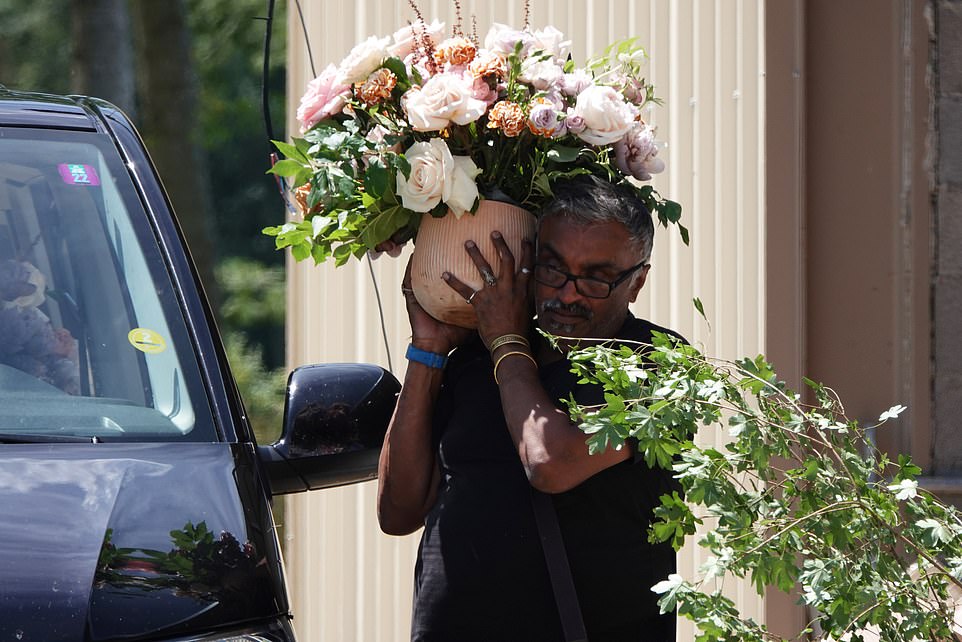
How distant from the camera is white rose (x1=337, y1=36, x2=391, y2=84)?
9.22ft

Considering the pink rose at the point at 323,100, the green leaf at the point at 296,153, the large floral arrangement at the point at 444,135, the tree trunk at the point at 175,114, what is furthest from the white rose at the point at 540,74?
the tree trunk at the point at 175,114

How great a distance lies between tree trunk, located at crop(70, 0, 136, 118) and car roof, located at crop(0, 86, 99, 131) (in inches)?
245

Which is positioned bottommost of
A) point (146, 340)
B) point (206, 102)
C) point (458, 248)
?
point (146, 340)

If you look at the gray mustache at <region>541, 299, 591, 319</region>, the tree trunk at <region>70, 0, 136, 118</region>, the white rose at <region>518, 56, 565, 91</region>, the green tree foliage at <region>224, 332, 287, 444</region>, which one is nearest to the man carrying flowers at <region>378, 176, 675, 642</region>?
the gray mustache at <region>541, 299, 591, 319</region>

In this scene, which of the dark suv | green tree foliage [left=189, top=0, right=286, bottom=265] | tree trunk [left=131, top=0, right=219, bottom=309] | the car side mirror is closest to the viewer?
the dark suv

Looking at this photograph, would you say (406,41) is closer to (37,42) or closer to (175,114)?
(175,114)

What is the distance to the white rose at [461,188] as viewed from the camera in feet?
9.03

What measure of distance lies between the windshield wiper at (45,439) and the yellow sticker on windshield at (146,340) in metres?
0.22

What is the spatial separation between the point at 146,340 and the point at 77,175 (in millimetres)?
408

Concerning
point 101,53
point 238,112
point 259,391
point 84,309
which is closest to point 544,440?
point 84,309

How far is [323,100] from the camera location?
2.88 m

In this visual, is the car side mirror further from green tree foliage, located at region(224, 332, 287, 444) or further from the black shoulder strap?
green tree foliage, located at region(224, 332, 287, 444)

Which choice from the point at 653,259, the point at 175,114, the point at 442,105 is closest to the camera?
the point at 442,105

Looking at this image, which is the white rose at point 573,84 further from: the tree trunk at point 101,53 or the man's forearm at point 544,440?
the tree trunk at point 101,53
